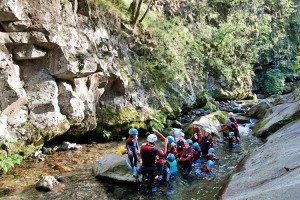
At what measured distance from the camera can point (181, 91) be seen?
18719 mm

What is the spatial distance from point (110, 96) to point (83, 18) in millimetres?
3967

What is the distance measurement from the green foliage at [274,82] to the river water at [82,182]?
1000 inches

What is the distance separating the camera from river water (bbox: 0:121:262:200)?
8.06 m

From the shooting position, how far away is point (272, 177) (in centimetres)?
654

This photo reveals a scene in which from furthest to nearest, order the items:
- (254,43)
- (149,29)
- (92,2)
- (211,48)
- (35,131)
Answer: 1. (254,43)
2. (211,48)
3. (149,29)
4. (92,2)
5. (35,131)

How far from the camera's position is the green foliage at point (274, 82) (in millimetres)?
34219

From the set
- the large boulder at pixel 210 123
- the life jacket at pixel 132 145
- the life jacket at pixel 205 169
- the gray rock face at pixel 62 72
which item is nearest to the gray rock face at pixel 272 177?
the life jacket at pixel 205 169

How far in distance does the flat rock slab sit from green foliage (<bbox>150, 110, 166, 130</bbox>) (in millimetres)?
5211

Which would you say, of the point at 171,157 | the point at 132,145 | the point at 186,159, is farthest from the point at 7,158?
the point at 186,159

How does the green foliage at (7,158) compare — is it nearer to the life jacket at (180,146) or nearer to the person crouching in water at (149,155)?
the person crouching in water at (149,155)

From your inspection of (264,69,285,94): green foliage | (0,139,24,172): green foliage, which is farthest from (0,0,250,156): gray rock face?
(264,69,285,94): green foliage

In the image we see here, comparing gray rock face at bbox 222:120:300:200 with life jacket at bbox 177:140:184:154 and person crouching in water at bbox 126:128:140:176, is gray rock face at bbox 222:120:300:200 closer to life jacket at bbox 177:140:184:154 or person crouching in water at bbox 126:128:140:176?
life jacket at bbox 177:140:184:154

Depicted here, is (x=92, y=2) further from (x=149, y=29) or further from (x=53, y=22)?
(x=149, y=29)

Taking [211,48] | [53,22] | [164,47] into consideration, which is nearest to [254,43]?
[211,48]
